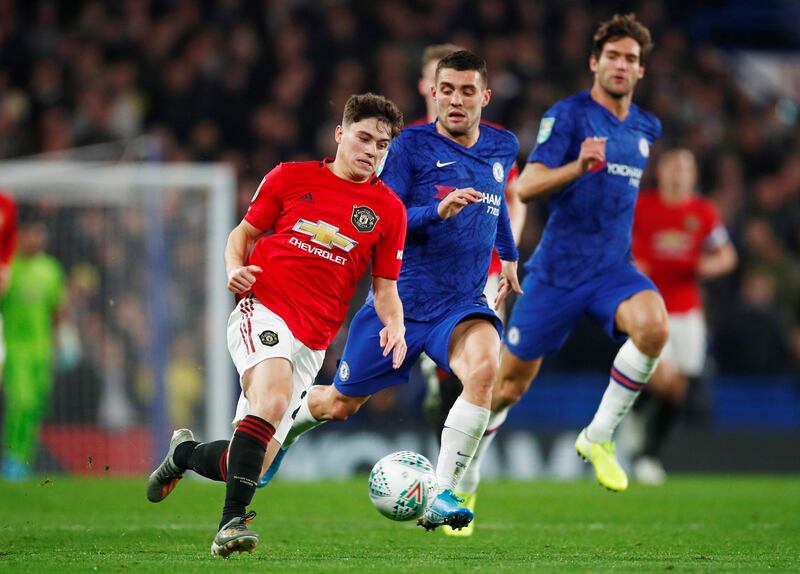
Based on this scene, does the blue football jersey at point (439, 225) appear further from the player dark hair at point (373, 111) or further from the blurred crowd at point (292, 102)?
the blurred crowd at point (292, 102)

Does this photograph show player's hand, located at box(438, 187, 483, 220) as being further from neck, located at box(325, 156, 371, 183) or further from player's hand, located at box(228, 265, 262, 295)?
player's hand, located at box(228, 265, 262, 295)

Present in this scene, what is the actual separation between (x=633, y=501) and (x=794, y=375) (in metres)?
5.43

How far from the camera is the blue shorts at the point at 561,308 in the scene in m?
7.88

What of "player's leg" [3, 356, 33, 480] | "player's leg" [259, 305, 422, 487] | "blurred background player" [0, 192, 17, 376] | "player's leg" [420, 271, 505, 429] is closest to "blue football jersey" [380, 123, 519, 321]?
"player's leg" [259, 305, 422, 487]

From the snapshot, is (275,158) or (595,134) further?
(275,158)

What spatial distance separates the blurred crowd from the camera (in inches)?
558

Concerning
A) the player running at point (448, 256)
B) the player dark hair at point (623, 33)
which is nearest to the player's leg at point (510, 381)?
the player running at point (448, 256)

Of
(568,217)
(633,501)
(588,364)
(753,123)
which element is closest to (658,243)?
(588,364)

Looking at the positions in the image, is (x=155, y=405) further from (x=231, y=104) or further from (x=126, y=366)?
(x=231, y=104)

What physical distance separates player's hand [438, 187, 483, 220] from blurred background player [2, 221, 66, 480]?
7.51 metres

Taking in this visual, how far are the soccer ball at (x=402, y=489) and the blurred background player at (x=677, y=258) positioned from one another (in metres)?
6.51

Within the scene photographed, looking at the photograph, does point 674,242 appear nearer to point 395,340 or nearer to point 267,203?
point 395,340

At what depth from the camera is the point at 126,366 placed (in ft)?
44.1

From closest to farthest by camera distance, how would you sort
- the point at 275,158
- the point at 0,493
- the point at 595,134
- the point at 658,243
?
the point at 595,134 < the point at 0,493 < the point at 658,243 < the point at 275,158
